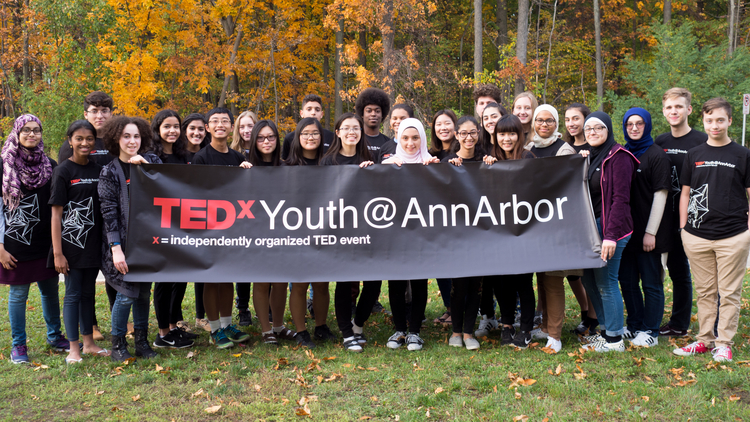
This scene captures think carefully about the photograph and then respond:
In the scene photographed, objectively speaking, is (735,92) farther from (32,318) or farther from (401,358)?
(32,318)

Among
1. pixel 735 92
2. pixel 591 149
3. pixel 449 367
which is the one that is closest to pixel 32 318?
pixel 449 367

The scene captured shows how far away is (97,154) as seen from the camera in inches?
208

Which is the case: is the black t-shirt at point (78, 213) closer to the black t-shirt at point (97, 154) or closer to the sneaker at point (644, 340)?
the black t-shirt at point (97, 154)

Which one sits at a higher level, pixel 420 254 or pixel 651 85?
pixel 651 85

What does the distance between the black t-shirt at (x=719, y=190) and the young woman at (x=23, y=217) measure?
5.81 meters

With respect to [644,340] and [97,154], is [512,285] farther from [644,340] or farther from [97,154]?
[97,154]

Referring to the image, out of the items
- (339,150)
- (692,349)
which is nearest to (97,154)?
(339,150)

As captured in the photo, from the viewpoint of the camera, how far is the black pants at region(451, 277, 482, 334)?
16.9 ft

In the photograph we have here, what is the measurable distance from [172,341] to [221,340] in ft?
1.73

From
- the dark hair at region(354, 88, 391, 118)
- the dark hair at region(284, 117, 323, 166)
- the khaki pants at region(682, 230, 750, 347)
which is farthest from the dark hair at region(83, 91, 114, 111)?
the khaki pants at region(682, 230, 750, 347)

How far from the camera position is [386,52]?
1644 centimetres

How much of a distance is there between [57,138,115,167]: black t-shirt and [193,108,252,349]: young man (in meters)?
0.82

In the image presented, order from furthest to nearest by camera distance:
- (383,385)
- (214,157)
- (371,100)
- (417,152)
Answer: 1. (371,100)
2. (214,157)
3. (417,152)
4. (383,385)

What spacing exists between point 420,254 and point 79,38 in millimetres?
15821
